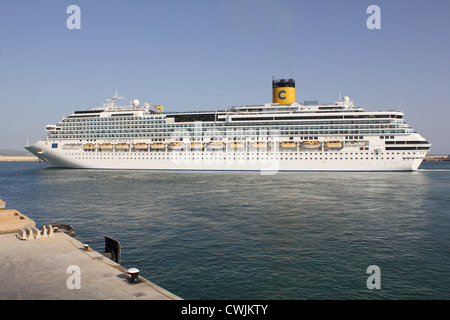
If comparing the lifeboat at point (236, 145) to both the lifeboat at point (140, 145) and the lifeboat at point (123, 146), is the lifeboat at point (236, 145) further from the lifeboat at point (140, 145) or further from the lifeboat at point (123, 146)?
the lifeboat at point (123, 146)

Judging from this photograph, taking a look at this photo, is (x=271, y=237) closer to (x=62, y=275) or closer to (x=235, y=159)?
(x=62, y=275)

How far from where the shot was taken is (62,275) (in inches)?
532

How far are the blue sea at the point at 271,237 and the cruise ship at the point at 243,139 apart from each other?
3105 cm

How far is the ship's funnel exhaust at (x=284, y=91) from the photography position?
87688 mm

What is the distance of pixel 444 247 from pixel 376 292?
9233 millimetres

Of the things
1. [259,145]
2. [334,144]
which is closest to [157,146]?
[259,145]

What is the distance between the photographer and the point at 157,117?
287 feet

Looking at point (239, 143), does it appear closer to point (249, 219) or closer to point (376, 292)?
point (249, 219)

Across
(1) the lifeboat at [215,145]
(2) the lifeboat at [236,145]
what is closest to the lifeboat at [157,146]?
(1) the lifeboat at [215,145]

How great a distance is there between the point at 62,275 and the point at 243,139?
68712mm

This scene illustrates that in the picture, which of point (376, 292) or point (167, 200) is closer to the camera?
point (376, 292)
